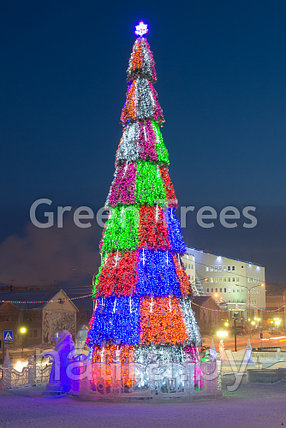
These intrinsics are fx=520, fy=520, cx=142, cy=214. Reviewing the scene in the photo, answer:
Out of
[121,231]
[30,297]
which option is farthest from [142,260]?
[30,297]

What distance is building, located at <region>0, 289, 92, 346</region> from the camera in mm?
46656

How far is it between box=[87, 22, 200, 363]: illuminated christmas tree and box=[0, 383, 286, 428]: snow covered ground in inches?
92.4

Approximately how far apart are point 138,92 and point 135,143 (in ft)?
7.13

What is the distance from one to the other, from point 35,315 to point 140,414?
36.8m

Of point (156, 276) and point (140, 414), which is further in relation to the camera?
point (156, 276)

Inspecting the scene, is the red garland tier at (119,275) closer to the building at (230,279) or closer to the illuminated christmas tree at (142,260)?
the illuminated christmas tree at (142,260)

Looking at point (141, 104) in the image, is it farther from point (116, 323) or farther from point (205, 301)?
point (205, 301)

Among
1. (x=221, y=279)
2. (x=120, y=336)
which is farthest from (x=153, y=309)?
(x=221, y=279)

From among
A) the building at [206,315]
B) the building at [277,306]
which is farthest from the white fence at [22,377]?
the building at [277,306]

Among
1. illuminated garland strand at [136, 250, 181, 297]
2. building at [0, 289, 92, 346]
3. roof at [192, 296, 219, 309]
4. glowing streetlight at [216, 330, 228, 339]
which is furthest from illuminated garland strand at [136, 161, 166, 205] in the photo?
roof at [192, 296, 219, 309]

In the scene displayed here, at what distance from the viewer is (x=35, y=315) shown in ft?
156

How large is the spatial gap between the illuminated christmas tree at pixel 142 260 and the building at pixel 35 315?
2812 centimetres

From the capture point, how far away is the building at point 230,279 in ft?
300

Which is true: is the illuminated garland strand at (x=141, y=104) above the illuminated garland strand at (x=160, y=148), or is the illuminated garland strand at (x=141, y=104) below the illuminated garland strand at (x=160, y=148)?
above
